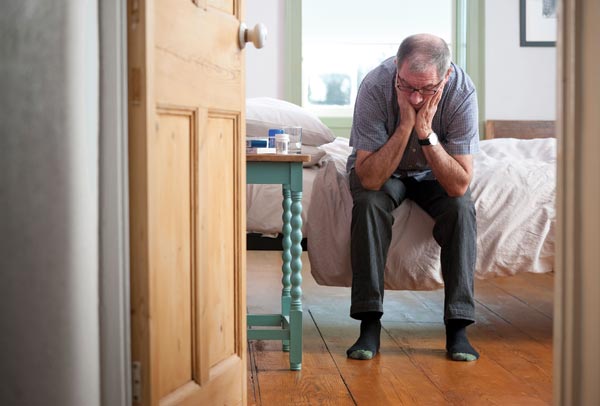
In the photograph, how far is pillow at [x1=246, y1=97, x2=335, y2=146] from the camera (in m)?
3.29

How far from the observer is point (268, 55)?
18.1ft

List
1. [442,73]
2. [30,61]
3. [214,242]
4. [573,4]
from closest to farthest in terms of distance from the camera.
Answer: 1. [573,4]
2. [30,61]
3. [214,242]
4. [442,73]

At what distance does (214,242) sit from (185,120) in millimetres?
306

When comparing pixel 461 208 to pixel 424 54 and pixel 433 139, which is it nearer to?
pixel 433 139

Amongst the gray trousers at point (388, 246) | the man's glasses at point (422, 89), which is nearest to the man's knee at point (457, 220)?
the gray trousers at point (388, 246)

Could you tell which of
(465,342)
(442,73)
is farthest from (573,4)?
Answer: (465,342)

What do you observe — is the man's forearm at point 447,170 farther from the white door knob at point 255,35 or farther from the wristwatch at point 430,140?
the white door knob at point 255,35

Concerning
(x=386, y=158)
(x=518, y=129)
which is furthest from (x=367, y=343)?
(x=518, y=129)

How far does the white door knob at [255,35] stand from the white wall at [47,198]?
1.79 ft

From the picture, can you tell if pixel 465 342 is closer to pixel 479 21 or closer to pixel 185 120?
pixel 185 120

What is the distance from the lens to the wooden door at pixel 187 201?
60.8 inches

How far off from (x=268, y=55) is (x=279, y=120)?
2258 millimetres

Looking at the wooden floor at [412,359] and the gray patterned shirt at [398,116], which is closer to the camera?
the wooden floor at [412,359]

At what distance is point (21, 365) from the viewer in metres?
Answer: 1.46
